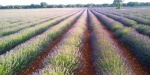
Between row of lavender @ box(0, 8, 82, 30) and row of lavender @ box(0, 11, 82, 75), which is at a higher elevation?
row of lavender @ box(0, 11, 82, 75)

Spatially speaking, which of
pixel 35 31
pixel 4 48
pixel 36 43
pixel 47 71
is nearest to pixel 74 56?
pixel 47 71

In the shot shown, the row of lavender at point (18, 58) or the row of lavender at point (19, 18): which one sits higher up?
the row of lavender at point (18, 58)

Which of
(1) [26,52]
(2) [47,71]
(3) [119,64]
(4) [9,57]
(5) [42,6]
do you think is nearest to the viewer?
Answer: (2) [47,71]

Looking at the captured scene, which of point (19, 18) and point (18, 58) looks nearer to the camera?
point (18, 58)

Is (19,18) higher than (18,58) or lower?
lower

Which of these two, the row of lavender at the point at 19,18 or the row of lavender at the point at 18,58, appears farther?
the row of lavender at the point at 19,18

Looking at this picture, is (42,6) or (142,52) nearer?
(142,52)

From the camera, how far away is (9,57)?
628 cm

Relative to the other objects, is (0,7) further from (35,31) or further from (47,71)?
(47,71)

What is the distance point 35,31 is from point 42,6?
108 meters

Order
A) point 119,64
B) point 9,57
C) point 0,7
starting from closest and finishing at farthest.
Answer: point 119,64 < point 9,57 < point 0,7

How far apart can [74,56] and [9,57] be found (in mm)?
1758

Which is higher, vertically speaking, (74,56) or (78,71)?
(74,56)

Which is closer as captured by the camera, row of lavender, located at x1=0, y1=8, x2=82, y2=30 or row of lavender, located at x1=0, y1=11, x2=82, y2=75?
row of lavender, located at x1=0, y1=11, x2=82, y2=75
